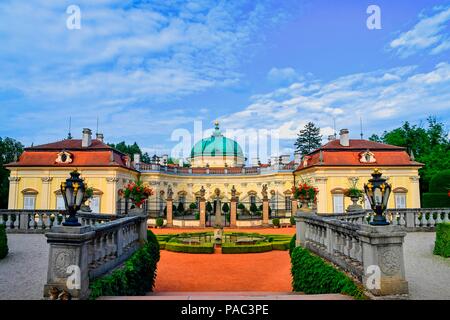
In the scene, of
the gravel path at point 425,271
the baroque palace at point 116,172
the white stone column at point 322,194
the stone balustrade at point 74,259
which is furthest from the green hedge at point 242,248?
the white stone column at point 322,194

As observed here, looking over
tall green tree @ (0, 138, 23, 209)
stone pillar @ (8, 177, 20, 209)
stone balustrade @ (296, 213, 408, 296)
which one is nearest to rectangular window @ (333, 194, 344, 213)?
stone balustrade @ (296, 213, 408, 296)

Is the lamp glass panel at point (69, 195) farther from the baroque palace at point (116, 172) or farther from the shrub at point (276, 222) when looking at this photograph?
the shrub at point (276, 222)

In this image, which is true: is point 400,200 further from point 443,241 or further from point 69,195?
point 69,195

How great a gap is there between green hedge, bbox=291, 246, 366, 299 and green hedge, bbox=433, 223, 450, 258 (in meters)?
4.21

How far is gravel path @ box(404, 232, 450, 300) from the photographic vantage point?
6.29 metres

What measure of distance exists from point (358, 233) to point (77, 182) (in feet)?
17.4

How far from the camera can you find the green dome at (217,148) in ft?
179

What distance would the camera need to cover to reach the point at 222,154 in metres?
54.2

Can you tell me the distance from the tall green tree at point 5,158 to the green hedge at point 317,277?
37418 millimetres

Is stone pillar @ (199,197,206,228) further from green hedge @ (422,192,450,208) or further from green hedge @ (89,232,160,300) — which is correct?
green hedge @ (89,232,160,300)

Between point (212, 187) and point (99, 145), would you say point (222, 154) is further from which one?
point (99, 145)
